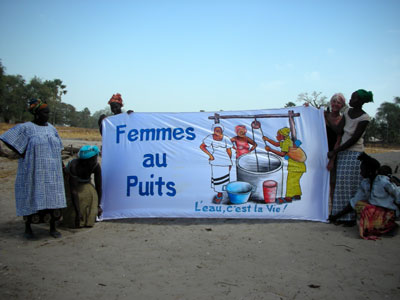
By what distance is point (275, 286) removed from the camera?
8.56 feet

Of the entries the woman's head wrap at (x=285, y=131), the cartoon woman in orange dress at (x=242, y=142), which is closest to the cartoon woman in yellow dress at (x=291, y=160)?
the woman's head wrap at (x=285, y=131)

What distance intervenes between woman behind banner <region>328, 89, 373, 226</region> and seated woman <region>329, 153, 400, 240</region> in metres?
0.31

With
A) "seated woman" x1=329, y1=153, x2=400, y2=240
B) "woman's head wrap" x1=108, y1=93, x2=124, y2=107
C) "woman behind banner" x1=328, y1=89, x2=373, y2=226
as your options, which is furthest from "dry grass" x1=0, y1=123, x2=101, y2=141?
"seated woman" x1=329, y1=153, x2=400, y2=240

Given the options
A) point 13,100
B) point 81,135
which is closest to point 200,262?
point 81,135

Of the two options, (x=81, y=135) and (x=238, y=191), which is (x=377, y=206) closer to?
(x=238, y=191)

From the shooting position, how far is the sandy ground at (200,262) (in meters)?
2.56

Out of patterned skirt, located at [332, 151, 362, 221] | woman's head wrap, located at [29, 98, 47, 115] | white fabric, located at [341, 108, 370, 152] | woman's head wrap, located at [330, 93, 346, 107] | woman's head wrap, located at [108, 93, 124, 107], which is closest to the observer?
woman's head wrap, located at [29, 98, 47, 115]

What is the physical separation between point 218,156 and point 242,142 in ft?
1.34

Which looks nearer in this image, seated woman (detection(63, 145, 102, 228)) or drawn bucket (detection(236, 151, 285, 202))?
seated woman (detection(63, 145, 102, 228))

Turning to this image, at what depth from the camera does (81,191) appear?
4328mm

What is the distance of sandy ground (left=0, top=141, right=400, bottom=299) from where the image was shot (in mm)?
2559

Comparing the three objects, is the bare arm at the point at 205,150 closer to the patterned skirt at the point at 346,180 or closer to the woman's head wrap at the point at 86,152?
the woman's head wrap at the point at 86,152

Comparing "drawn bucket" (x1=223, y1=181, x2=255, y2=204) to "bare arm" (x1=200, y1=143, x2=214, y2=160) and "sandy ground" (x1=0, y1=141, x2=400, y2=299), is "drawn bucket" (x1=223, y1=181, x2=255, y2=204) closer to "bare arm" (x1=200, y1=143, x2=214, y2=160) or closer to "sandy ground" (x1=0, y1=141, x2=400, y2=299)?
"sandy ground" (x1=0, y1=141, x2=400, y2=299)

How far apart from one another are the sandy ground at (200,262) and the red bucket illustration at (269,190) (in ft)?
1.02
